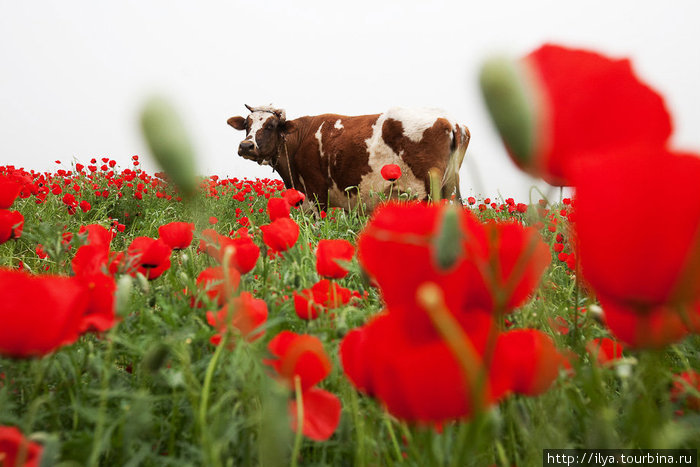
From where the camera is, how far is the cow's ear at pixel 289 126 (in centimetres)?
640

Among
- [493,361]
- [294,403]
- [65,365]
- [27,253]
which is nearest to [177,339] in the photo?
[294,403]

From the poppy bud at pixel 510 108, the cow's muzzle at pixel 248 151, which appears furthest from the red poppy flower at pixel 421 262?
the cow's muzzle at pixel 248 151

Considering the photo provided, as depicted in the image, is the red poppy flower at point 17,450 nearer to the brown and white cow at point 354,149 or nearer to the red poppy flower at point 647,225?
the red poppy flower at point 647,225

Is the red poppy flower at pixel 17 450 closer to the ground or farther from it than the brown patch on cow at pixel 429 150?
closer to the ground

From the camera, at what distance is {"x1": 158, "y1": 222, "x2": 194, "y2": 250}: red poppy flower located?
4.37 ft

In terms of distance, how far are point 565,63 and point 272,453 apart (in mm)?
511

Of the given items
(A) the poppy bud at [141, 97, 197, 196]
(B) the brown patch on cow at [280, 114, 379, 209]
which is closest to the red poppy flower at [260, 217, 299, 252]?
(A) the poppy bud at [141, 97, 197, 196]

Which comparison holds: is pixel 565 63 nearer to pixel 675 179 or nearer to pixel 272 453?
pixel 675 179

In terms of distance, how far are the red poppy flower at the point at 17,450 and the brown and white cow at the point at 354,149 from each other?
4110mm

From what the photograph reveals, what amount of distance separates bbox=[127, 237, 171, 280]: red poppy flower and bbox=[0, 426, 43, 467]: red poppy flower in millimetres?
597

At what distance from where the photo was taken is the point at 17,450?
0.54m

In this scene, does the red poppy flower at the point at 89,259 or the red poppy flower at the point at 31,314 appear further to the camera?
the red poppy flower at the point at 89,259

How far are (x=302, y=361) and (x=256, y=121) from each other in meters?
6.17

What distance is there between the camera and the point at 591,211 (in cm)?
43
